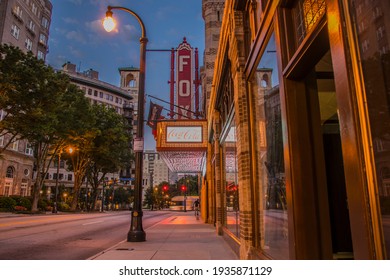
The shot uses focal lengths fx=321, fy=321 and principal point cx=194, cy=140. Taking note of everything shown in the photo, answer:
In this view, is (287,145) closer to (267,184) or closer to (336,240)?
(267,184)

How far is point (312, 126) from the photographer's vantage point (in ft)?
12.8

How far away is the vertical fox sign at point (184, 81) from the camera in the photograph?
25.0m

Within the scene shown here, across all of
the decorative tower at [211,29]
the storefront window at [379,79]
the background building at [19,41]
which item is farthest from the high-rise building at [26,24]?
the storefront window at [379,79]

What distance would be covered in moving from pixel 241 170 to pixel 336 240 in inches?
81.9

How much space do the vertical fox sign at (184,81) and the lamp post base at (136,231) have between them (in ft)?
48.2

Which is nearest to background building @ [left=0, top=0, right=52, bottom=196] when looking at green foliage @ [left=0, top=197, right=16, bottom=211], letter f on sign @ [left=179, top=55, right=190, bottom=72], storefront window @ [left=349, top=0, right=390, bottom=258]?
green foliage @ [left=0, top=197, right=16, bottom=211]

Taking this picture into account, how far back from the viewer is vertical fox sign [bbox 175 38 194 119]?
25000 mm

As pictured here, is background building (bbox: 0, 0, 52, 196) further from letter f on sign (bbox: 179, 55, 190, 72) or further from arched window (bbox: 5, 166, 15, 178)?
letter f on sign (bbox: 179, 55, 190, 72)

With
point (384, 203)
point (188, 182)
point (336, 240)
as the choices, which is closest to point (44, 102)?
point (336, 240)

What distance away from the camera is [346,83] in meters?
2.45

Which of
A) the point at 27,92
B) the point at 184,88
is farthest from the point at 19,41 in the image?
the point at 184,88

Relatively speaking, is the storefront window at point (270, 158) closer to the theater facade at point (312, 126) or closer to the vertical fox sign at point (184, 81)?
the theater facade at point (312, 126)

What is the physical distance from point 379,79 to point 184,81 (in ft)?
77.3
